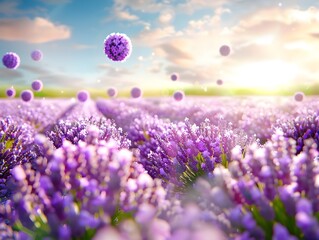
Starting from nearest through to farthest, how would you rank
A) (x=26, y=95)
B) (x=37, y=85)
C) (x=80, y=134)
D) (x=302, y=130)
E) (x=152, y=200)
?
(x=152, y=200), (x=80, y=134), (x=302, y=130), (x=37, y=85), (x=26, y=95)

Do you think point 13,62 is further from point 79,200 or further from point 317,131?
point 79,200

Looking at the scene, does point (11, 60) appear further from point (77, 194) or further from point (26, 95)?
point (77, 194)

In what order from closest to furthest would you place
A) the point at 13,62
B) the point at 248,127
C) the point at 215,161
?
the point at 215,161
the point at 248,127
the point at 13,62

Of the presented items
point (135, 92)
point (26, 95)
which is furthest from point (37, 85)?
point (135, 92)

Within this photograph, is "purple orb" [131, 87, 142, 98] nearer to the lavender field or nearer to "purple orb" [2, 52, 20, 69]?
"purple orb" [2, 52, 20, 69]

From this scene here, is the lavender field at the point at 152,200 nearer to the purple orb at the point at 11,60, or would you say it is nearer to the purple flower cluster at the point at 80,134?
the purple flower cluster at the point at 80,134

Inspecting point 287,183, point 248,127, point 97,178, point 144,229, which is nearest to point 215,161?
point 287,183
